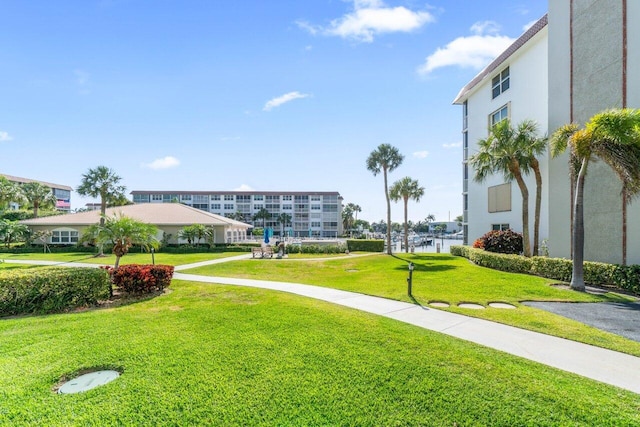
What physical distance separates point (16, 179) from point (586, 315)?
107890 millimetres

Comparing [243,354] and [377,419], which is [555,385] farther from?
[243,354]

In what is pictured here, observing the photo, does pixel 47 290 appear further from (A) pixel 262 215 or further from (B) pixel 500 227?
(A) pixel 262 215

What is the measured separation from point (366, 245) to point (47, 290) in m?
27.3

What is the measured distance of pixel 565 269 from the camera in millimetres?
12492

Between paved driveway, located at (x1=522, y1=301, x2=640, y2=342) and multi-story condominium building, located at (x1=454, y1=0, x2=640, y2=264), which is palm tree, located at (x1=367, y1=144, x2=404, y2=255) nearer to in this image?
multi-story condominium building, located at (x1=454, y1=0, x2=640, y2=264)

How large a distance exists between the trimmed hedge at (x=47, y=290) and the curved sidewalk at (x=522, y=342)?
7.29 meters

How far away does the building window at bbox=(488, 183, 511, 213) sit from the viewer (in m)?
20.9

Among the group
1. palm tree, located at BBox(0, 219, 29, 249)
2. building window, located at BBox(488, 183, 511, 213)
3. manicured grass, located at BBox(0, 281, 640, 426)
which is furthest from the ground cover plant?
palm tree, located at BBox(0, 219, 29, 249)

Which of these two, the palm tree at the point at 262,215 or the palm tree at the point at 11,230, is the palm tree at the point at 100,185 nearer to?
the palm tree at the point at 11,230

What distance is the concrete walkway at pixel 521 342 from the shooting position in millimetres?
4785

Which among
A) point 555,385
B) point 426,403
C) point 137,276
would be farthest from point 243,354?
point 137,276

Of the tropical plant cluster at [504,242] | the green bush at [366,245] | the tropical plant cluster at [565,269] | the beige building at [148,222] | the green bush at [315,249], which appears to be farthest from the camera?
the beige building at [148,222]

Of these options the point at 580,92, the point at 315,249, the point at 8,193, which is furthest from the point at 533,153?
the point at 8,193

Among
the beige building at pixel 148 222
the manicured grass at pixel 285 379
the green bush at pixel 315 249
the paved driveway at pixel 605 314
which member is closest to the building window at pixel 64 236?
the beige building at pixel 148 222
